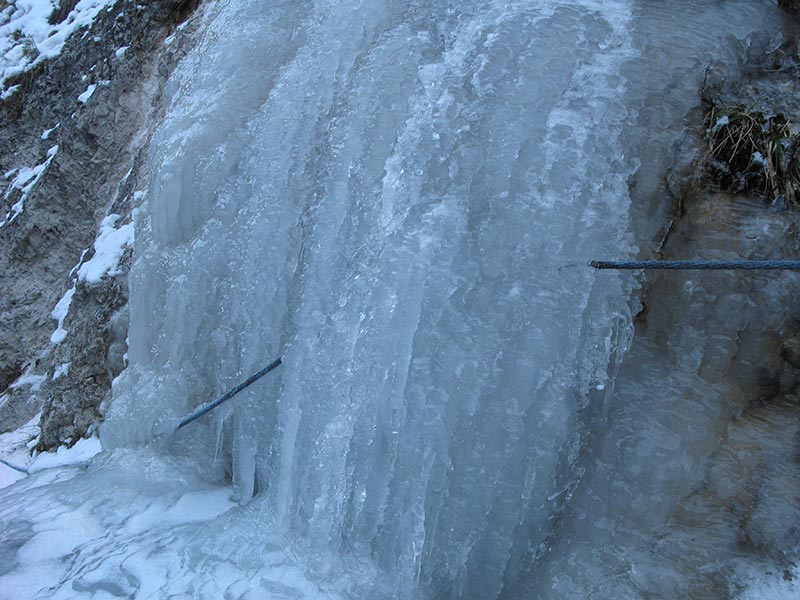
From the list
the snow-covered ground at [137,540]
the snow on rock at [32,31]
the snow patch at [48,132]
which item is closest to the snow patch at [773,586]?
the snow-covered ground at [137,540]

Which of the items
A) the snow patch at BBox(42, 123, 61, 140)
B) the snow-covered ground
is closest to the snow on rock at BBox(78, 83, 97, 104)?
the snow patch at BBox(42, 123, 61, 140)

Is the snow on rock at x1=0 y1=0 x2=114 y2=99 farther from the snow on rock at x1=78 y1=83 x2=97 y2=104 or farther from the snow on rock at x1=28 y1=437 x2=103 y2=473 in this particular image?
the snow on rock at x1=28 y1=437 x2=103 y2=473

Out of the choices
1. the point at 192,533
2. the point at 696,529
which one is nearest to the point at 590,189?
the point at 696,529

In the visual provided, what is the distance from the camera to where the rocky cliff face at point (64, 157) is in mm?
5059

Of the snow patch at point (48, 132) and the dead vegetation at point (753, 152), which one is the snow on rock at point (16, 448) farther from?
the dead vegetation at point (753, 152)

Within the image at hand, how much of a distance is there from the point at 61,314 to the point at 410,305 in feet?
11.2

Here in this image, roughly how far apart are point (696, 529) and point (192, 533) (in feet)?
5.91

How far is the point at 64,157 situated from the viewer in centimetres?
543

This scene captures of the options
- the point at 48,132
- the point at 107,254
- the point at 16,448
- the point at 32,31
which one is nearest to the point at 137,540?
the point at 107,254

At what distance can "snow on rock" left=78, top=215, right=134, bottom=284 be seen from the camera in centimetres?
438

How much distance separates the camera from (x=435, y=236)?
8.22 feet

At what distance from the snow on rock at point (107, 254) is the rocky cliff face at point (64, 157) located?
171 millimetres

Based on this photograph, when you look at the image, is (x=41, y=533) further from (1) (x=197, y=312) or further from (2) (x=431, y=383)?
(2) (x=431, y=383)

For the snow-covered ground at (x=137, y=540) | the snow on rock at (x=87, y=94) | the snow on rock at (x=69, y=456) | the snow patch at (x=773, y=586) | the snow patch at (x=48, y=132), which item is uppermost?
the snow on rock at (x=87, y=94)
